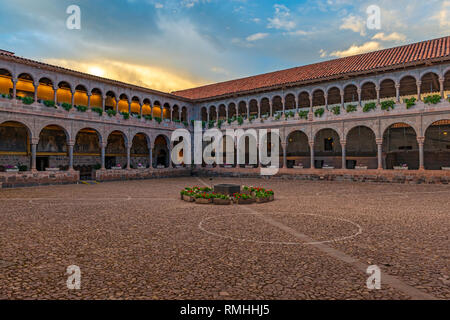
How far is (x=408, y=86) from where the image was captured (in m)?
25.9

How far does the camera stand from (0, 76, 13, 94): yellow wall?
22812 millimetres

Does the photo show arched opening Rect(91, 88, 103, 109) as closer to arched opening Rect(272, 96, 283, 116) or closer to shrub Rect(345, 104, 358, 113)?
arched opening Rect(272, 96, 283, 116)

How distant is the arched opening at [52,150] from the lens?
A: 26.5 metres

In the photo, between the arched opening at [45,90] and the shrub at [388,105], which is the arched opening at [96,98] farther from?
the shrub at [388,105]

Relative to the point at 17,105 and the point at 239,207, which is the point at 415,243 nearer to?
the point at 239,207

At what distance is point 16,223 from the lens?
8.30m

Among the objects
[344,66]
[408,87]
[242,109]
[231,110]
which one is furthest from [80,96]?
[408,87]

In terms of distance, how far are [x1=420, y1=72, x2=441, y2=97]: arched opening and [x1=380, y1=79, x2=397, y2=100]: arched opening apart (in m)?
2.32

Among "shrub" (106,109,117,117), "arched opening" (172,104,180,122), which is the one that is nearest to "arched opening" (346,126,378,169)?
"arched opening" (172,104,180,122)

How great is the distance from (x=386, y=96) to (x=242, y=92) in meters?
14.8

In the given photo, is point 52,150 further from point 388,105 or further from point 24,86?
point 388,105

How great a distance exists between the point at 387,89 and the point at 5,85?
33.4 meters

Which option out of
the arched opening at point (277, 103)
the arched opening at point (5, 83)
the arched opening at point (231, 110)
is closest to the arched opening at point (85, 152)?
the arched opening at point (5, 83)
